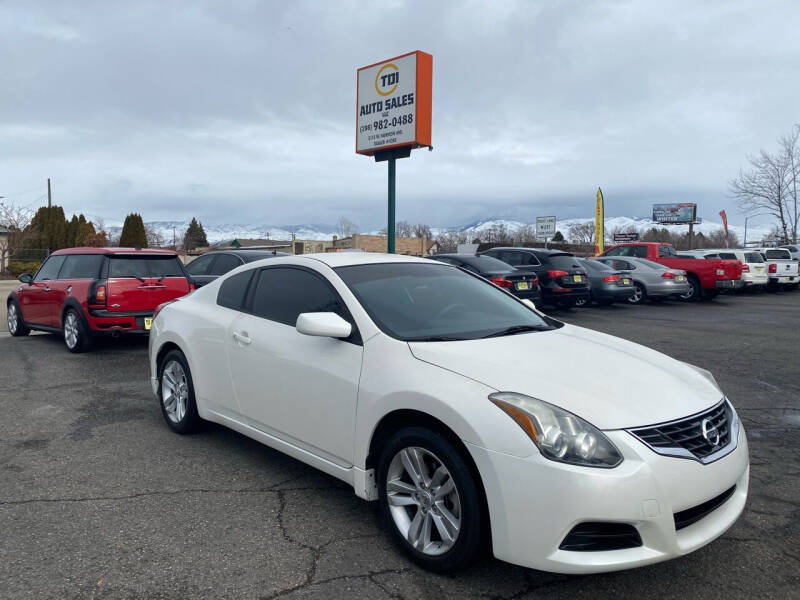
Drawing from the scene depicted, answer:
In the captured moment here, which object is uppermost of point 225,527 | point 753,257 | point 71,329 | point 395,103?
point 395,103

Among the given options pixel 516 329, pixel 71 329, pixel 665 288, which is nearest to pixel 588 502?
pixel 516 329

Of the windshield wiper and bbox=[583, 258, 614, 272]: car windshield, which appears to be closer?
the windshield wiper

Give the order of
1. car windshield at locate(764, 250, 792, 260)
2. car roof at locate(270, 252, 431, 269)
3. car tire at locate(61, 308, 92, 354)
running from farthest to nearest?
car windshield at locate(764, 250, 792, 260) < car tire at locate(61, 308, 92, 354) < car roof at locate(270, 252, 431, 269)

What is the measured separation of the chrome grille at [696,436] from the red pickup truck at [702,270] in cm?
1723

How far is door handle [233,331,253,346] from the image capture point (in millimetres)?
4230

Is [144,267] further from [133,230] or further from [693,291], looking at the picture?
[133,230]

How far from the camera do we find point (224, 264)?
12.6m

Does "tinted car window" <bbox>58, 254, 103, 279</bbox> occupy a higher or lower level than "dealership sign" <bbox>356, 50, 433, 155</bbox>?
lower

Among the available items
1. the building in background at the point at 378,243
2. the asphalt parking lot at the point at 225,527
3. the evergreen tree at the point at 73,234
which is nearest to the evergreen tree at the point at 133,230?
the evergreen tree at the point at 73,234

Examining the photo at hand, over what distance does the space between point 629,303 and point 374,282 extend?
16.0 meters

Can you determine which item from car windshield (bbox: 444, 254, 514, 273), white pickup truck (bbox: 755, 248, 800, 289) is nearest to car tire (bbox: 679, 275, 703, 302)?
white pickup truck (bbox: 755, 248, 800, 289)

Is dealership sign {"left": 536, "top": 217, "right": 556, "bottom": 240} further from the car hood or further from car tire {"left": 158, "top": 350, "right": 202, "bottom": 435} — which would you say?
the car hood

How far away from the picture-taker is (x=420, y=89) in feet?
52.8

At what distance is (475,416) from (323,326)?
1.05 m
